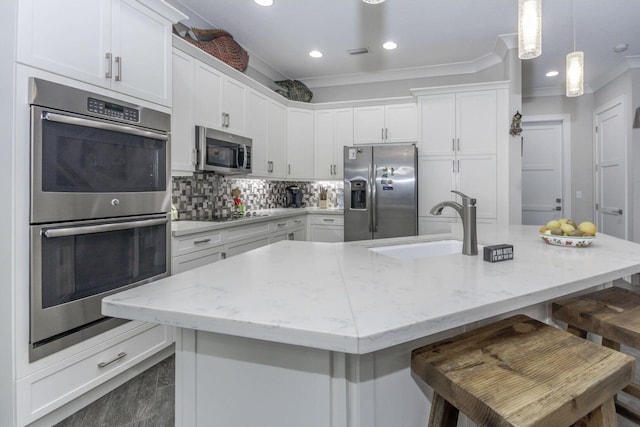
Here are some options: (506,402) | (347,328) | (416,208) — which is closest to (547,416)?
(506,402)

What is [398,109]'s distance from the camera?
14.1 feet

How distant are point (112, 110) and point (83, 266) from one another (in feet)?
2.74

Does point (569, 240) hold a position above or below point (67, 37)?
below

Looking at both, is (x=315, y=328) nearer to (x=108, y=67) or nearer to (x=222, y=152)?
(x=108, y=67)

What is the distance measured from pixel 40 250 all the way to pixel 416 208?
131 inches

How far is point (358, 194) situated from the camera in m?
4.05

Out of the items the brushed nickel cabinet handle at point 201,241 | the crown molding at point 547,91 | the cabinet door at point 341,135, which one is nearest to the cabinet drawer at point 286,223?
the cabinet door at point 341,135

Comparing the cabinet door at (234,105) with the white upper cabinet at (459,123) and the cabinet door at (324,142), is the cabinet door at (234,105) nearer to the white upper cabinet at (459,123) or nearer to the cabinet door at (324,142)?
the cabinet door at (324,142)

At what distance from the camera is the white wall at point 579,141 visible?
198 inches

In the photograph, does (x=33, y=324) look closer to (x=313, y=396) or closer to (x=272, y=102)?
(x=313, y=396)

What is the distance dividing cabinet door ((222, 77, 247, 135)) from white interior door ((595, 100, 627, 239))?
4573 millimetres

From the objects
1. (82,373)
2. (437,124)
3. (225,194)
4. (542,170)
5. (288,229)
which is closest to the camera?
(82,373)

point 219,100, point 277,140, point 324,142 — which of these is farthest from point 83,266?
point 324,142

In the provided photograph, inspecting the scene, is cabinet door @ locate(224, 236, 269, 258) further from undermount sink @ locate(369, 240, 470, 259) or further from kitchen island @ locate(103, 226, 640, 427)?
kitchen island @ locate(103, 226, 640, 427)
